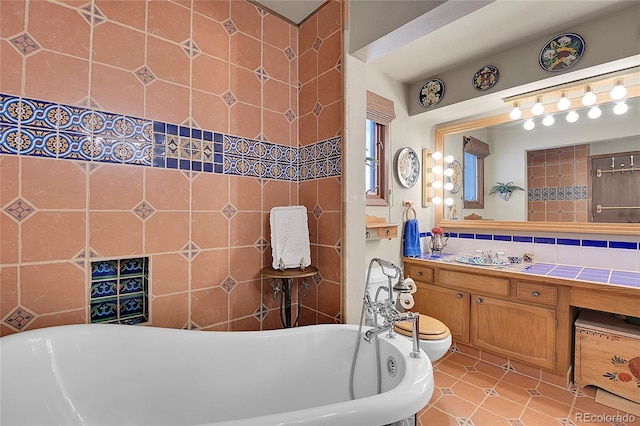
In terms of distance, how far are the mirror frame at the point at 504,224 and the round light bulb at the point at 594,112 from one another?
533mm

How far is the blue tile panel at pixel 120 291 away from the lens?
131cm

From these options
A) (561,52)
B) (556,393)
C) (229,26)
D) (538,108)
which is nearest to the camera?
(229,26)

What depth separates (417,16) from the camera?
4.28 feet

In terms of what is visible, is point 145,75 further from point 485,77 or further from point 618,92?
point 618,92

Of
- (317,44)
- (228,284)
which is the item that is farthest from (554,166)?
(228,284)

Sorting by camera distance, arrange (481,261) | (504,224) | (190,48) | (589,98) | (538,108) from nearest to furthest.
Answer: (190,48) < (589,98) < (538,108) < (481,261) < (504,224)

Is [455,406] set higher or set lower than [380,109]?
lower

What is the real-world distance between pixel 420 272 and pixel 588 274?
3.79ft

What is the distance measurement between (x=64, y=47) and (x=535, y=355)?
321 centimetres

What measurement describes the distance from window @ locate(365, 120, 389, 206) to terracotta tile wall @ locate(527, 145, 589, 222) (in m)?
1.23

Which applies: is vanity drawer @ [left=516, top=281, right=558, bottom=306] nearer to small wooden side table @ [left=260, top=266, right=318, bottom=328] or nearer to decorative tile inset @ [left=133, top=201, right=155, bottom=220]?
small wooden side table @ [left=260, top=266, right=318, bottom=328]

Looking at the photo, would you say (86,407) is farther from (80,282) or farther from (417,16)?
(417,16)

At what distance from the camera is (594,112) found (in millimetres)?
2174

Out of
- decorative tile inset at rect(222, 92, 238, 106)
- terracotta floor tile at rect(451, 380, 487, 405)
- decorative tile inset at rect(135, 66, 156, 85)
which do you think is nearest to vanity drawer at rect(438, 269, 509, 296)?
terracotta floor tile at rect(451, 380, 487, 405)
